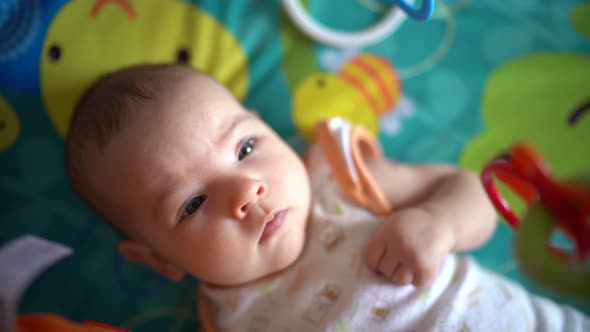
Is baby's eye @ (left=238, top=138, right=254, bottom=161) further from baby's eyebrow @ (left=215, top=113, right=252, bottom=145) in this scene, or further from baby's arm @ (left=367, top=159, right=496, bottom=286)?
baby's arm @ (left=367, top=159, right=496, bottom=286)

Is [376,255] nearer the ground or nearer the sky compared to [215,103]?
nearer the ground

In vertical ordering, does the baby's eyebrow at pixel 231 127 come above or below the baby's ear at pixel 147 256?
above

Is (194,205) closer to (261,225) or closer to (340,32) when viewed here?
(261,225)

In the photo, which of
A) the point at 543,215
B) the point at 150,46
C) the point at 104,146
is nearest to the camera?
the point at 543,215

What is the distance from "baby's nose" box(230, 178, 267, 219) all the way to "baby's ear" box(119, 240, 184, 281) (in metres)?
0.25

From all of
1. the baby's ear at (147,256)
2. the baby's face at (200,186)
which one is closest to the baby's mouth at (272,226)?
the baby's face at (200,186)

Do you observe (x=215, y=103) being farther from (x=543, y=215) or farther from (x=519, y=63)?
(x=519, y=63)

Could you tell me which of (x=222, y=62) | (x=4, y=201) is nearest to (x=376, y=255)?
(x=222, y=62)

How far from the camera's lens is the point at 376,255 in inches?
33.2

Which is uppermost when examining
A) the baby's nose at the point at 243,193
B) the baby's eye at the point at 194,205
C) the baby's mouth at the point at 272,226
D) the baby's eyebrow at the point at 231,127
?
the baby's eyebrow at the point at 231,127

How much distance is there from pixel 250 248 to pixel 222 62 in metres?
0.56

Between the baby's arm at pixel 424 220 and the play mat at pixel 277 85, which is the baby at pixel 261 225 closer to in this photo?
the baby's arm at pixel 424 220

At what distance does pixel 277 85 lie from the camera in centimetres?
118

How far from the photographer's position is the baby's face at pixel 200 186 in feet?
2.50
